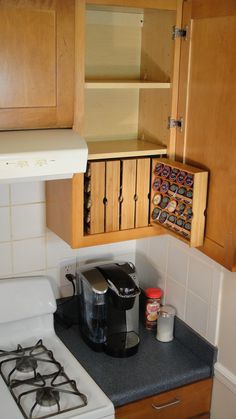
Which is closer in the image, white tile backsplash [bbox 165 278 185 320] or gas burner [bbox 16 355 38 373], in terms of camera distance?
gas burner [bbox 16 355 38 373]

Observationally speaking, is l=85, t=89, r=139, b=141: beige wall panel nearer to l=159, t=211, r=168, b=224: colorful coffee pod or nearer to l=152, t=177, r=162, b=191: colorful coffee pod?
l=152, t=177, r=162, b=191: colorful coffee pod

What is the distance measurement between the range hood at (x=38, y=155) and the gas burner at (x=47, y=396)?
26.7 inches

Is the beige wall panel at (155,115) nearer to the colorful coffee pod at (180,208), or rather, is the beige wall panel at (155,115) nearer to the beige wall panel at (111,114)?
the beige wall panel at (111,114)

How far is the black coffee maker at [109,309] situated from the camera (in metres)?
1.99

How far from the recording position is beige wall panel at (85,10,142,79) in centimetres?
201

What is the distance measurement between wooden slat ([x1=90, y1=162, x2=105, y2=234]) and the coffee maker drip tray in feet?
1.38

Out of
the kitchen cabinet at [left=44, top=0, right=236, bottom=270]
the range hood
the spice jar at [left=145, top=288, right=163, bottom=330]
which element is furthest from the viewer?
the spice jar at [left=145, top=288, right=163, bottom=330]

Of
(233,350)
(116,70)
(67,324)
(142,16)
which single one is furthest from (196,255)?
(142,16)

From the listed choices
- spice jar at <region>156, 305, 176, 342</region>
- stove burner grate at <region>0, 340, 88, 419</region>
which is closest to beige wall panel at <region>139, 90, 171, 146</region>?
spice jar at <region>156, 305, 176, 342</region>

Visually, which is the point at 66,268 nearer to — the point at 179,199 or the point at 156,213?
the point at 156,213

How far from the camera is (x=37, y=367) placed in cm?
190

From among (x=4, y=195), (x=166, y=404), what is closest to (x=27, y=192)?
(x=4, y=195)

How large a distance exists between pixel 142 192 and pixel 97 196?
0.18 m

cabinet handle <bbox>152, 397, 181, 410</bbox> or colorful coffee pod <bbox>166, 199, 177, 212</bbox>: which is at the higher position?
colorful coffee pod <bbox>166, 199, 177, 212</bbox>
